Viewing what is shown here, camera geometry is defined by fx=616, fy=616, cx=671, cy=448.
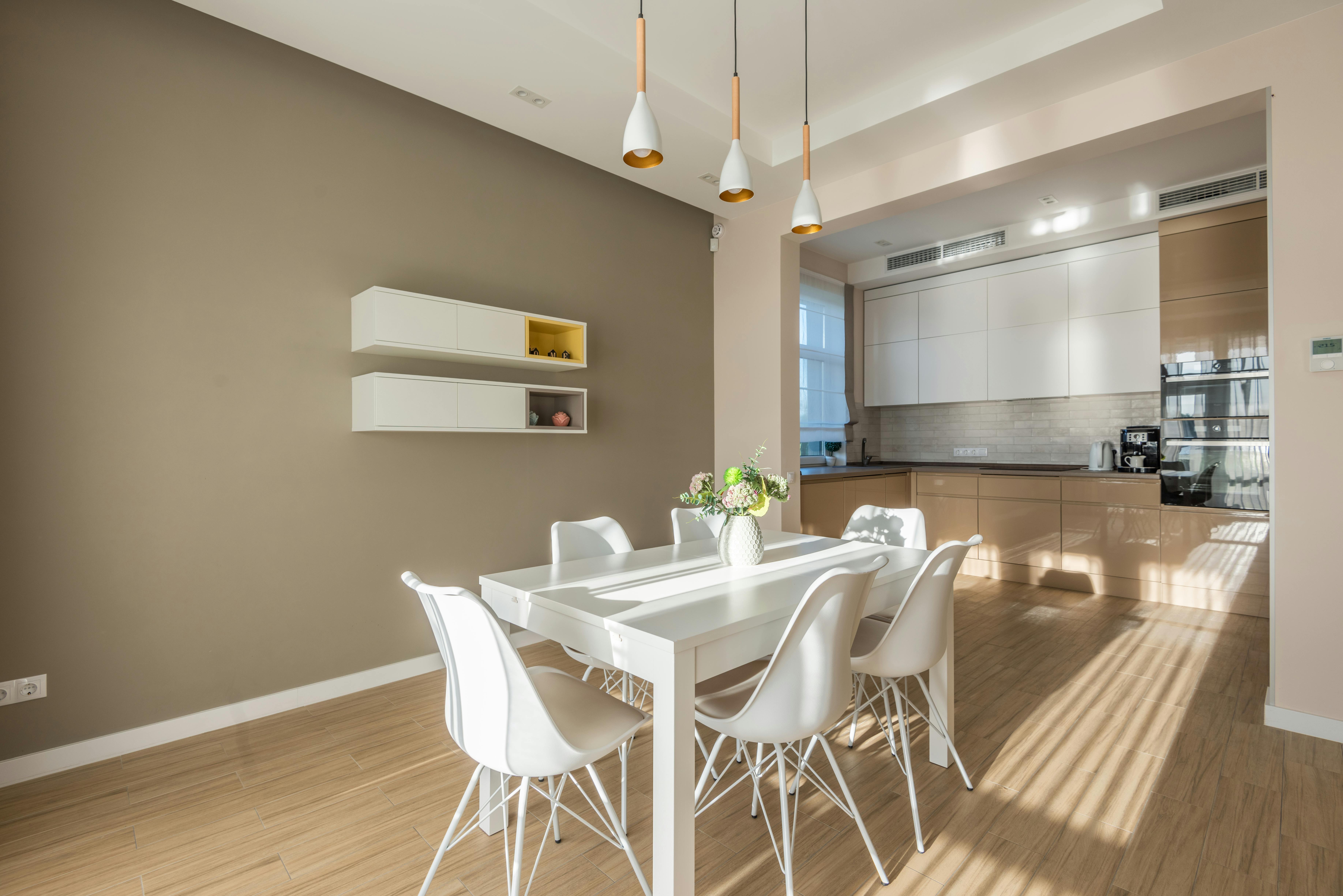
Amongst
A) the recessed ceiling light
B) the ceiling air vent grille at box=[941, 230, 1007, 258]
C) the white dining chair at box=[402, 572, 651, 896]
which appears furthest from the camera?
the ceiling air vent grille at box=[941, 230, 1007, 258]

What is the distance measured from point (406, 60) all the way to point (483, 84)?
337mm

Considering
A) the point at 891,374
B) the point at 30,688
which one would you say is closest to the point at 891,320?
the point at 891,374

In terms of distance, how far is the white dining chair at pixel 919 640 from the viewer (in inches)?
71.4

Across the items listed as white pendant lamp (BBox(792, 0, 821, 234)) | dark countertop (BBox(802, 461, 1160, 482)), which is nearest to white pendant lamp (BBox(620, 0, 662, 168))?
white pendant lamp (BBox(792, 0, 821, 234))

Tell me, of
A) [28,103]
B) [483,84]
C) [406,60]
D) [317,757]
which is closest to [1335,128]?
[483,84]

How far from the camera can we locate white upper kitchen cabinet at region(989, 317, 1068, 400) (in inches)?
200

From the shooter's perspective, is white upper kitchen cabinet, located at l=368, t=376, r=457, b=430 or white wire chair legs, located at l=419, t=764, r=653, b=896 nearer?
white wire chair legs, located at l=419, t=764, r=653, b=896

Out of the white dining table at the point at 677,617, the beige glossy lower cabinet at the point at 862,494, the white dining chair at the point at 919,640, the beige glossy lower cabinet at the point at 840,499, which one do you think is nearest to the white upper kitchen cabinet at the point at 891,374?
the beige glossy lower cabinet at the point at 840,499

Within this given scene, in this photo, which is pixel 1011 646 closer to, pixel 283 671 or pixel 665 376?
pixel 665 376

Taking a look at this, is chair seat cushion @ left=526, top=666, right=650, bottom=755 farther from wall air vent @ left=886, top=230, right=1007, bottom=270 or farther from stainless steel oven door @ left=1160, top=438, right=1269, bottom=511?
wall air vent @ left=886, top=230, right=1007, bottom=270

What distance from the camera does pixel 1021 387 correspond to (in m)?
5.30

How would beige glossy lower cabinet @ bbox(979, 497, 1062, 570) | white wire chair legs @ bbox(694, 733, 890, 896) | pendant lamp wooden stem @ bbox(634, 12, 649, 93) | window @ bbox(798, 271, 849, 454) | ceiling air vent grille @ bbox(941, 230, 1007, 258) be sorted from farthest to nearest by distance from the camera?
window @ bbox(798, 271, 849, 454), ceiling air vent grille @ bbox(941, 230, 1007, 258), beige glossy lower cabinet @ bbox(979, 497, 1062, 570), pendant lamp wooden stem @ bbox(634, 12, 649, 93), white wire chair legs @ bbox(694, 733, 890, 896)

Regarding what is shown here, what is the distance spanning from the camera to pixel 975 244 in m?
5.34

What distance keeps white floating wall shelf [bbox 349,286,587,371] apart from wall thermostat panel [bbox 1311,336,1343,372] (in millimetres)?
3191
